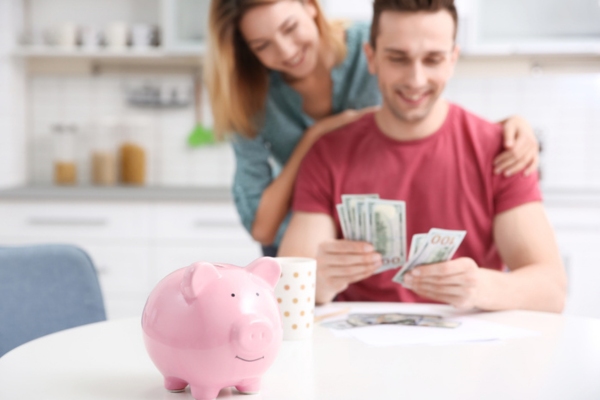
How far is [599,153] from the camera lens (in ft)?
12.0

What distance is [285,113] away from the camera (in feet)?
6.76

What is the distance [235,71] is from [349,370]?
1.15 m

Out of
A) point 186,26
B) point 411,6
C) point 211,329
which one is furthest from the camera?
point 186,26

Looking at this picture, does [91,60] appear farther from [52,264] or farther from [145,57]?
[52,264]

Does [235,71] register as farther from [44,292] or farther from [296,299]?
[296,299]

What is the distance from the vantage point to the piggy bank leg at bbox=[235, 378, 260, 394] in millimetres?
832

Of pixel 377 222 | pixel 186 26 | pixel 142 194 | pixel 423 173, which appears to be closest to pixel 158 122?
pixel 186 26

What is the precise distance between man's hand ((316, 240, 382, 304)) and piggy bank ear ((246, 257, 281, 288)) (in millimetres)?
501

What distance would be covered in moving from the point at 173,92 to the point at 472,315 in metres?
2.75

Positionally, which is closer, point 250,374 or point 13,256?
point 250,374

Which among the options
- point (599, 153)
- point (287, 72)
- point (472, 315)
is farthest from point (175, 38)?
point (472, 315)

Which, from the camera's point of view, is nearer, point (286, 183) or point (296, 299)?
point (296, 299)

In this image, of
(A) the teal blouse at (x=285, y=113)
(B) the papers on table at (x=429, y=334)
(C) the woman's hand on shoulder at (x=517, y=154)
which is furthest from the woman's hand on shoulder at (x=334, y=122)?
(B) the papers on table at (x=429, y=334)

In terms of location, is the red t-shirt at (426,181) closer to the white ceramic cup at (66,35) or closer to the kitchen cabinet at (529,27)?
the kitchen cabinet at (529,27)
